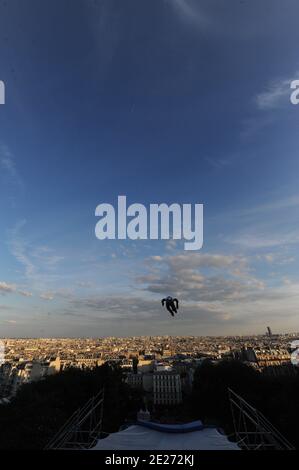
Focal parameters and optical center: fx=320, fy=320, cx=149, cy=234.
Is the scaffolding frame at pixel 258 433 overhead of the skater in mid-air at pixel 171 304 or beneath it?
beneath

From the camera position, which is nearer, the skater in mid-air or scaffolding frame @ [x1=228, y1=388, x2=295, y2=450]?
scaffolding frame @ [x1=228, y1=388, x2=295, y2=450]

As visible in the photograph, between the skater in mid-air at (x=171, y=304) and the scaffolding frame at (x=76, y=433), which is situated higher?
the skater in mid-air at (x=171, y=304)

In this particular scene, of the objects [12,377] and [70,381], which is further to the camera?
[12,377]

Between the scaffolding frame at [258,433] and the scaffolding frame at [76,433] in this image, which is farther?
the scaffolding frame at [76,433]

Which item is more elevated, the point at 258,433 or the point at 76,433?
the point at 258,433

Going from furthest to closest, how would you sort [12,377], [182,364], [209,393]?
[182,364], [12,377], [209,393]

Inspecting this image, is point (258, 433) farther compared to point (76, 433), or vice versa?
point (76, 433)

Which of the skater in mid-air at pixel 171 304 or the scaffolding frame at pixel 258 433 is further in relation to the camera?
the skater in mid-air at pixel 171 304

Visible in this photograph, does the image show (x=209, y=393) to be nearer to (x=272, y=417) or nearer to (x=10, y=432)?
(x=272, y=417)

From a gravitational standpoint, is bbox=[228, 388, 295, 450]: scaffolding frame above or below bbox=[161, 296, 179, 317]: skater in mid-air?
below

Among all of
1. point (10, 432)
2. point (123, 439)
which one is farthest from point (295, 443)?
point (10, 432)

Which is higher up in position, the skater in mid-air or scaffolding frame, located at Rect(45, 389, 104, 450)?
the skater in mid-air
